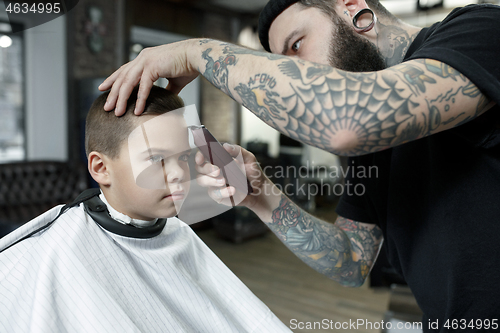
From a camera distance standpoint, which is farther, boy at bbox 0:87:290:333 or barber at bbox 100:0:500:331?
boy at bbox 0:87:290:333

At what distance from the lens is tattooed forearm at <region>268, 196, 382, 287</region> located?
3.20 feet

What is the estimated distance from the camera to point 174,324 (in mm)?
815

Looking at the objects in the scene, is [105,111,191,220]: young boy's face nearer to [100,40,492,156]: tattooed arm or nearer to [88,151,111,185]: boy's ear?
[88,151,111,185]: boy's ear

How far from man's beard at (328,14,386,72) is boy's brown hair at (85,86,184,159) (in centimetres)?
41

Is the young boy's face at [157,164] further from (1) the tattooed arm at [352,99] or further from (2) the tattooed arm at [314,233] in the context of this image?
(1) the tattooed arm at [352,99]

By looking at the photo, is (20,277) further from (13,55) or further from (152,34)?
(152,34)

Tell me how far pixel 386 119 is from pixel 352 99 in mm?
63

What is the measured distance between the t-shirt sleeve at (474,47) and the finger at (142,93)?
0.52 metres

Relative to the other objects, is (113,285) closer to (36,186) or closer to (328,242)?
(328,242)

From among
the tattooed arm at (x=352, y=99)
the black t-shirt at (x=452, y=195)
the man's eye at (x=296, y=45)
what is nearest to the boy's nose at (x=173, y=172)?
the tattooed arm at (x=352, y=99)

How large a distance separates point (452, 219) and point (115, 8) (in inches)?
191

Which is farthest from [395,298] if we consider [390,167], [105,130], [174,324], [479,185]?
[105,130]

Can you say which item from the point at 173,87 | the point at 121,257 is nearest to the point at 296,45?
the point at 173,87

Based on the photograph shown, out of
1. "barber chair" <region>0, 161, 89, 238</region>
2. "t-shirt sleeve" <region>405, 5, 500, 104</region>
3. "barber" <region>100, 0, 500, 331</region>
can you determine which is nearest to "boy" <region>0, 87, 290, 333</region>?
"barber" <region>100, 0, 500, 331</region>
